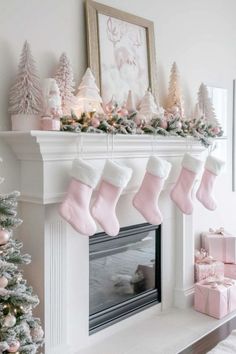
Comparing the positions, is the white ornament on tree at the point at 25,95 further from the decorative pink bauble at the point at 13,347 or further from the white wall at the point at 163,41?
the decorative pink bauble at the point at 13,347

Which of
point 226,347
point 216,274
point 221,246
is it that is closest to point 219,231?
point 221,246

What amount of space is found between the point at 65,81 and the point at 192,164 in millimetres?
1015

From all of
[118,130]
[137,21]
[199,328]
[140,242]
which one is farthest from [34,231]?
[137,21]

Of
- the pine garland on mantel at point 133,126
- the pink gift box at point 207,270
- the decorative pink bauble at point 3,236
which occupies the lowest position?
the pink gift box at point 207,270

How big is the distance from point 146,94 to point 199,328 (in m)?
1.63

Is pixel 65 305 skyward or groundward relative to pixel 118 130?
groundward

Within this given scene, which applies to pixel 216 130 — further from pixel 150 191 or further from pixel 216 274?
pixel 216 274

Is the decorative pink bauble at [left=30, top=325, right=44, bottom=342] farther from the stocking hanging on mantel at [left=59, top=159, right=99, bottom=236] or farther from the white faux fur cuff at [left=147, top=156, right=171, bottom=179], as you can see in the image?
the white faux fur cuff at [left=147, top=156, right=171, bottom=179]

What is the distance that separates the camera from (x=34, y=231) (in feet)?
7.07

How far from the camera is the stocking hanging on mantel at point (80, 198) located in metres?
2.07

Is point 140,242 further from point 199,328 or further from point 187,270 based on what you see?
point 199,328

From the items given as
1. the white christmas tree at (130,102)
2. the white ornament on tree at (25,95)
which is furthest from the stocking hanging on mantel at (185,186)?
the white ornament on tree at (25,95)

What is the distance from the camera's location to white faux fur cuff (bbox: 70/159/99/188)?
2.07 m

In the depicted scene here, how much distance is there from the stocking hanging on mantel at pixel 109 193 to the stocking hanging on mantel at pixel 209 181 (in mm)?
868
